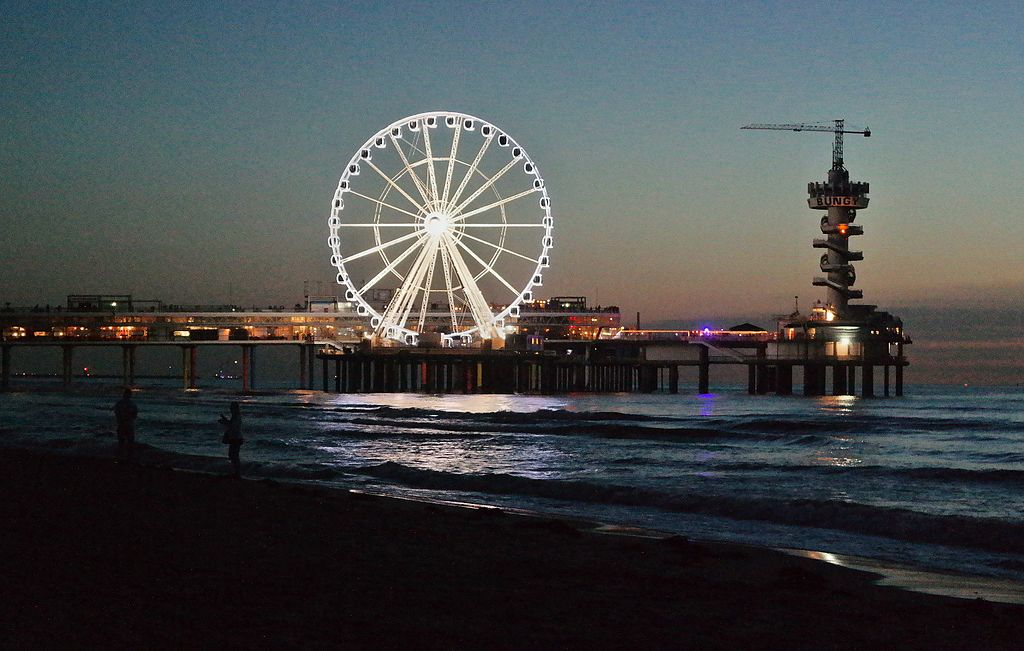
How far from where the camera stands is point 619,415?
44.6 meters

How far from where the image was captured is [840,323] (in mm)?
72375

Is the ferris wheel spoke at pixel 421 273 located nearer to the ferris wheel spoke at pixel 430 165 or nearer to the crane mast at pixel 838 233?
the ferris wheel spoke at pixel 430 165

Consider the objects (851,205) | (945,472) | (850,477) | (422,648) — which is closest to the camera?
(422,648)

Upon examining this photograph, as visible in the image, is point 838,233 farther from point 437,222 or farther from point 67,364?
point 67,364

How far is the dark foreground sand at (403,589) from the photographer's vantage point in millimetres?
6543

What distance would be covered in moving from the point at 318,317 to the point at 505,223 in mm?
53119

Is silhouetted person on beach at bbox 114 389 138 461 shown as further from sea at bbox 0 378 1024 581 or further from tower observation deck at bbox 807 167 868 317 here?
tower observation deck at bbox 807 167 868 317

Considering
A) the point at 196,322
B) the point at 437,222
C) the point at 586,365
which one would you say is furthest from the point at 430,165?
the point at 196,322

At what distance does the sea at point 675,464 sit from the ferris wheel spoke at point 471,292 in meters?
10.7

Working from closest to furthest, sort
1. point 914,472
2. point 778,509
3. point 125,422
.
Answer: point 778,509 → point 125,422 → point 914,472

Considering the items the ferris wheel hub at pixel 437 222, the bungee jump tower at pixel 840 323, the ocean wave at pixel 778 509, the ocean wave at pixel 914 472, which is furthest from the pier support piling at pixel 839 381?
the ocean wave at pixel 778 509

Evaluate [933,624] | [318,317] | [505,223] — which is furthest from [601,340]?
[933,624]

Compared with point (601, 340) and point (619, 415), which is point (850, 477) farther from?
point (601, 340)

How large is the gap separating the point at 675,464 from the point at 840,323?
51535mm
